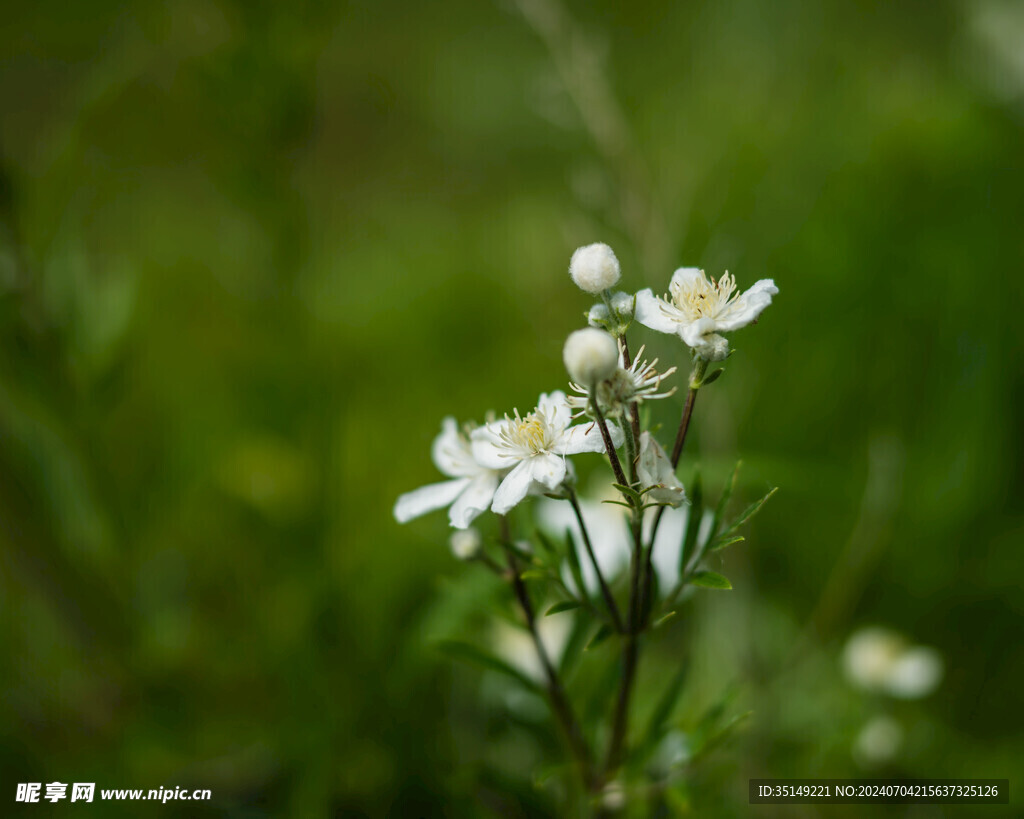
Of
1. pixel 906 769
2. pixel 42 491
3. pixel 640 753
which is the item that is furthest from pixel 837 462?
pixel 42 491

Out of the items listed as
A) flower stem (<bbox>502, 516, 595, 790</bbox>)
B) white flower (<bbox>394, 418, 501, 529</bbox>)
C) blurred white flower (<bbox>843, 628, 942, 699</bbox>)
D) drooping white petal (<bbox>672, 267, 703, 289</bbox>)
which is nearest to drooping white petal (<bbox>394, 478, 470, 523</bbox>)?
white flower (<bbox>394, 418, 501, 529</bbox>)

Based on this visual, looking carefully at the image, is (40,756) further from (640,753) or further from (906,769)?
(906,769)

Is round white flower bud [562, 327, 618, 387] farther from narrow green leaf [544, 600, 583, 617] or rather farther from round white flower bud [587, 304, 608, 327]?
narrow green leaf [544, 600, 583, 617]

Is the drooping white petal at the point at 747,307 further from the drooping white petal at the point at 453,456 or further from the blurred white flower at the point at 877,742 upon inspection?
the blurred white flower at the point at 877,742

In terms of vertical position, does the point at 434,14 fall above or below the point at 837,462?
above

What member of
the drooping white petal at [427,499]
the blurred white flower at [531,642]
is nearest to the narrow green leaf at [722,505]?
the drooping white petal at [427,499]
